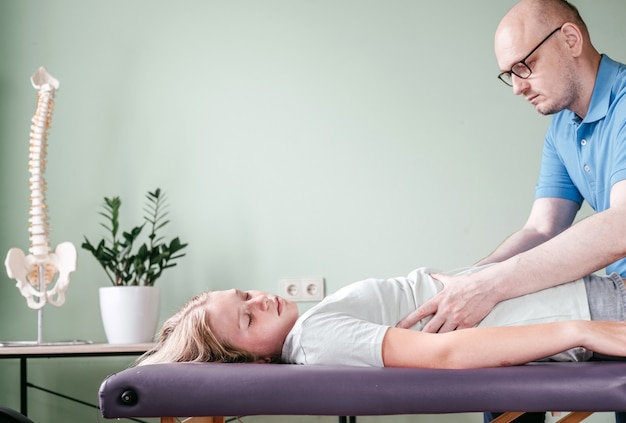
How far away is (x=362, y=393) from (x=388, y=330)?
0.67 feet

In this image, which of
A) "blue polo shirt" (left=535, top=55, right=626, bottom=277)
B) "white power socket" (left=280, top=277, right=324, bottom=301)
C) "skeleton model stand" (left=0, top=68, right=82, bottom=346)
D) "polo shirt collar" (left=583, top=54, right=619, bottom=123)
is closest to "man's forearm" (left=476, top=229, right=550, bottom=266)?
"blue polo shirt" (left=535, top=55, right=626, bottom=277)

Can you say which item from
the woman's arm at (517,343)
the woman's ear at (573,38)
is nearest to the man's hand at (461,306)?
the woman's arm at (517,343)

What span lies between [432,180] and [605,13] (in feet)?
3.27

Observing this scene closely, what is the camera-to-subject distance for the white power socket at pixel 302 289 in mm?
2963

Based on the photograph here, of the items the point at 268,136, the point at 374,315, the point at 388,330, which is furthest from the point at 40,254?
the point at 388,330

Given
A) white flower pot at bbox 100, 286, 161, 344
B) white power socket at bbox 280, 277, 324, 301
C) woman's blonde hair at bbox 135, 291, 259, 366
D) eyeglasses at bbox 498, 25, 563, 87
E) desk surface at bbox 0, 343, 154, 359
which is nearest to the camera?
woman's blonde hair at bbox 135, 291, 259, 366

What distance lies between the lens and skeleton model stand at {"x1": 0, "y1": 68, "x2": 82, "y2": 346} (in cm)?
272

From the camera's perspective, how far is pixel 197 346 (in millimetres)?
1502

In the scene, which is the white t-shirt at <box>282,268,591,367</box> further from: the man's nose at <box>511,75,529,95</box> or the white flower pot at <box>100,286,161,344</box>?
the white flower pot at <box>100,286,161,344</box>

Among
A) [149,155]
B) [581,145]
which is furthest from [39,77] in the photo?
[581,145]

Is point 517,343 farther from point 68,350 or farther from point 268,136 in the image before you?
point 268,136

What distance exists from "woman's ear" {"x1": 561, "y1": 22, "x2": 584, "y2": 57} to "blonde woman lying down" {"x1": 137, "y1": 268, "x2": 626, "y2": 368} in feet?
2.23

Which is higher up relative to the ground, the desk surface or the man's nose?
the man's nose

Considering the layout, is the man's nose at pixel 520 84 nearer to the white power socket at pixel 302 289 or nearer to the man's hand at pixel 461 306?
the man's hand at pixel 461 306
